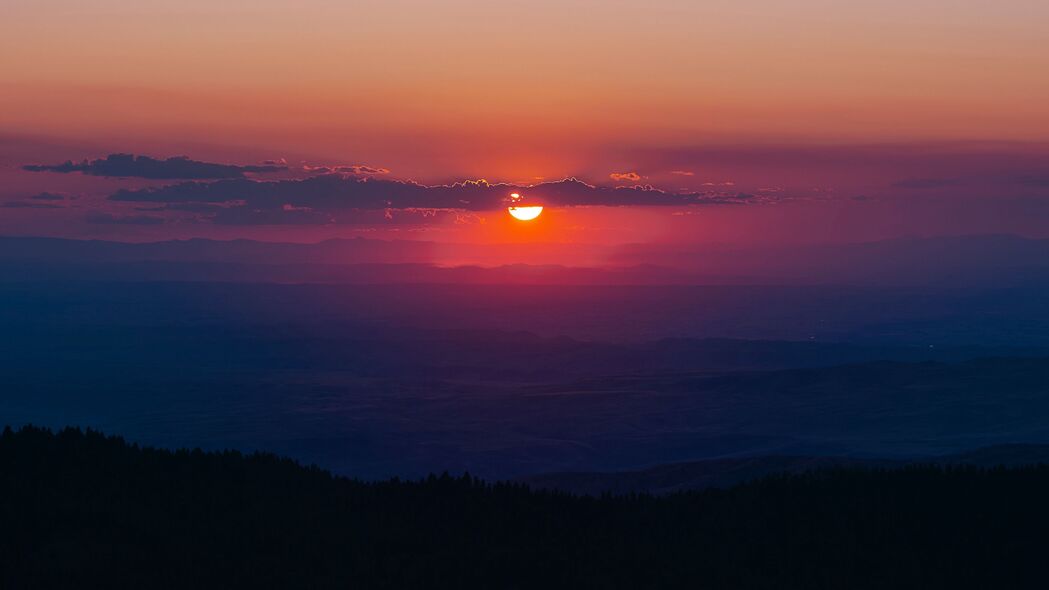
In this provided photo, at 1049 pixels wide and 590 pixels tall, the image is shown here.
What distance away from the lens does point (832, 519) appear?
72.1 feet

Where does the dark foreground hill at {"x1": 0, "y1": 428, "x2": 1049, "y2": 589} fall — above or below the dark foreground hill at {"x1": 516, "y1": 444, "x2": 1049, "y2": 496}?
above

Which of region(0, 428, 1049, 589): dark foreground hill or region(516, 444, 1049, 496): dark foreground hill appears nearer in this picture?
region(0, 428, 1049, 589): dark foreground hill

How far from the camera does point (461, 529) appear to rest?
20.4 meters

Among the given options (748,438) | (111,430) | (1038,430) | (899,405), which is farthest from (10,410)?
(1038,430)

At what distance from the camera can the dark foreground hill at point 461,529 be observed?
17.9m

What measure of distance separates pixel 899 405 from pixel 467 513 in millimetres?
103106

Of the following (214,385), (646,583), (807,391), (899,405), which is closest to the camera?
(646,583)

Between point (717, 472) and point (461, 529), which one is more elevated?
point (461, 529)

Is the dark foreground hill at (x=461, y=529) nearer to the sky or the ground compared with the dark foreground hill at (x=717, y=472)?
nearer to the sky

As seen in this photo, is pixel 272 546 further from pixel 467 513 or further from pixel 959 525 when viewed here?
pixel 959 525

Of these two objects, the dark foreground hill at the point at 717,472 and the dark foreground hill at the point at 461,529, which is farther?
the dark foreground hill at the point at 717,472

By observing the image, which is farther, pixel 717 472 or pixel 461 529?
pixel 717 472

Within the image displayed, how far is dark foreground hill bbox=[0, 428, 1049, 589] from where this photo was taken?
17859 mm

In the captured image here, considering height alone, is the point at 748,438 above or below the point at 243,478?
below
